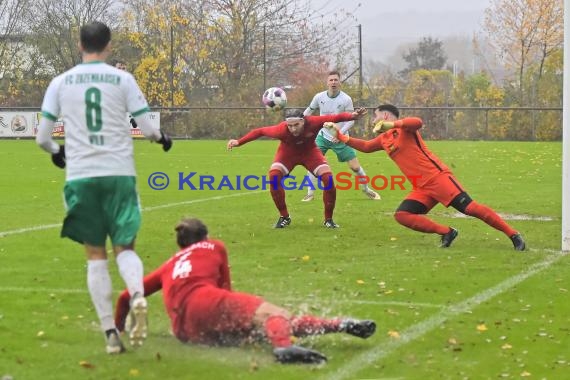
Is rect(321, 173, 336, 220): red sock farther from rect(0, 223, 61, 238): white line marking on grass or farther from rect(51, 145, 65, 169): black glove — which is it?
rect(51, 145, 65, 169): black glove

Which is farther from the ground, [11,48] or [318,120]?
[11,48]

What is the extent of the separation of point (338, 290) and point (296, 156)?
16.3 ft

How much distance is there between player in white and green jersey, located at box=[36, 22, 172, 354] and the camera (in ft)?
22.3

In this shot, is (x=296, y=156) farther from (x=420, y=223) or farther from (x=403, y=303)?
(x=403, y=303)

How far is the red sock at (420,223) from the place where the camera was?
37.9 ft

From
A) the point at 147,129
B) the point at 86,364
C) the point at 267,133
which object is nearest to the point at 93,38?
the point at 147,129

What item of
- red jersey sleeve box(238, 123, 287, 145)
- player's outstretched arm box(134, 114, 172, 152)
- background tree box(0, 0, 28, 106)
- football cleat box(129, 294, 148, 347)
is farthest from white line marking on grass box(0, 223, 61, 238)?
background tree box(0, 0, 28, 106)

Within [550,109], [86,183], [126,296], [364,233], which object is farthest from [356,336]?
[550,109]

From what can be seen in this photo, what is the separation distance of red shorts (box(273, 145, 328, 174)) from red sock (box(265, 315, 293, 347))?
7350 mm

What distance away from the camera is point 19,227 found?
530 inches

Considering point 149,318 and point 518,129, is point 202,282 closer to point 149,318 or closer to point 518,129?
point 149,318

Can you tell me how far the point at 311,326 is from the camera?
681 cm

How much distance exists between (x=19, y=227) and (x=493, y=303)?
23.1ft

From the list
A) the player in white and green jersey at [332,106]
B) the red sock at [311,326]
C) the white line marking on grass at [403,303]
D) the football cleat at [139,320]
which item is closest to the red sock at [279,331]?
the red sock at [311,326]
